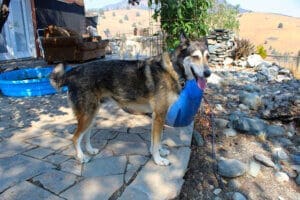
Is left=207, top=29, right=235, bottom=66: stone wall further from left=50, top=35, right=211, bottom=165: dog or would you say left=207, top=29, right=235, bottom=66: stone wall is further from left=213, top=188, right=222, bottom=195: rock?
left=213, top=188, right=222, bottom=195: rock

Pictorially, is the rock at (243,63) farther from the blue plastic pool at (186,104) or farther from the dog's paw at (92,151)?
the dog's paw at (92,151)

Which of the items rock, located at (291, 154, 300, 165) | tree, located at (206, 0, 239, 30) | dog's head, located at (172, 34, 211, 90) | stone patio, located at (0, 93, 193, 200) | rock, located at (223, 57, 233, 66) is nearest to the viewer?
stone patio, located at (0, 93, 193, 200)

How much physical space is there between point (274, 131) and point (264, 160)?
982 millimetres

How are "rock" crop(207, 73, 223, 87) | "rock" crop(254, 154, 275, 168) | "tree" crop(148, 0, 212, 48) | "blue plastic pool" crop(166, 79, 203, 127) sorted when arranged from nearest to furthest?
"blue plastic pool" crop(166, 79, 203, 127) < "rock" crop(254, 154, 275, 168) < "tree" crop(148, 0, 212, 48) < "rock" crop(207, 73, 223, 87)

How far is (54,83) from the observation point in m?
3.06

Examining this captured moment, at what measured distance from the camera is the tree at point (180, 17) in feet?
22.8

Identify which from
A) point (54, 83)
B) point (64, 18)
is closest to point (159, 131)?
point (54, 83)

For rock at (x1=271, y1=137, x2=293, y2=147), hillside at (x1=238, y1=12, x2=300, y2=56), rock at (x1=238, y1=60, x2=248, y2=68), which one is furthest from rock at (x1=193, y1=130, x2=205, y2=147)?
hillside at (x1=238, y1=12, x2=300, y2=56)

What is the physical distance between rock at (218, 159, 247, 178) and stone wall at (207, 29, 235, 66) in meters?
7.09

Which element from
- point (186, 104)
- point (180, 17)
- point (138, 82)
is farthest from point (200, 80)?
point (180, 17)

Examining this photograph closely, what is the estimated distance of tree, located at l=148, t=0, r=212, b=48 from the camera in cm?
696

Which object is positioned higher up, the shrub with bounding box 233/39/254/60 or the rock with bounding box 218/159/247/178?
the shrub with bounding box 233/39/254/60

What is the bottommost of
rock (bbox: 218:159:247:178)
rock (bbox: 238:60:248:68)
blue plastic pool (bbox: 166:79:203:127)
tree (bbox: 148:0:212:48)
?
rock (bbox: 218:159:247:178)

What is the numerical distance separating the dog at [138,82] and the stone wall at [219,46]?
738cm
